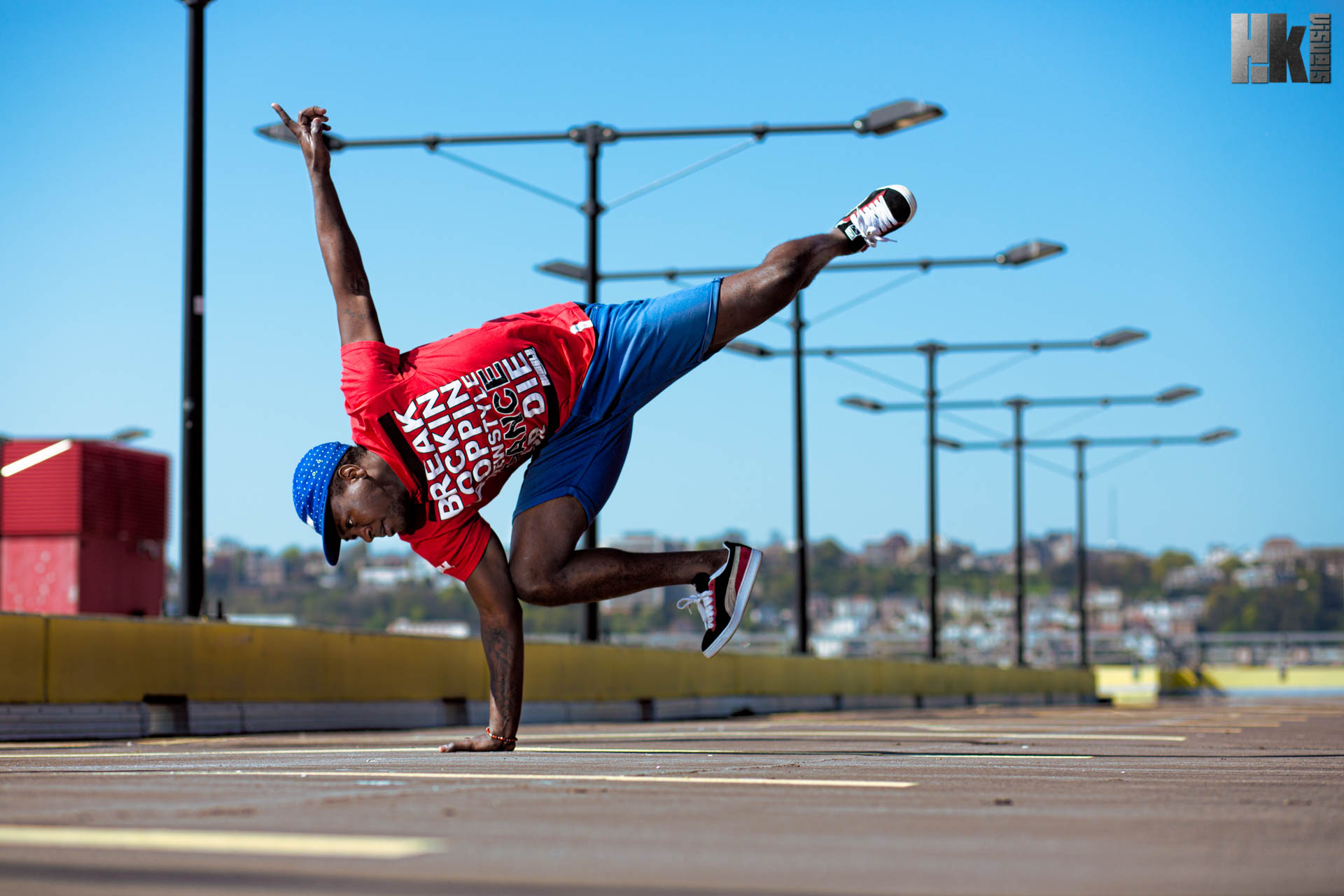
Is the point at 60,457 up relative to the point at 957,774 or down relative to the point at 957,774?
up

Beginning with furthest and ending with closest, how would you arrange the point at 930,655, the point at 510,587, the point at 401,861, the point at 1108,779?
the point at 930,655 → the point at 510,587 → the point at 1108,779 → the point at 401,861

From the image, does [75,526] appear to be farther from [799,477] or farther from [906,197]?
[906,197]

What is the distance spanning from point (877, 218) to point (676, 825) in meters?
3.77

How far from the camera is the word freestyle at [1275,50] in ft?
47.2

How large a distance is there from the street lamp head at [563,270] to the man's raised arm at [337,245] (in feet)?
46.9

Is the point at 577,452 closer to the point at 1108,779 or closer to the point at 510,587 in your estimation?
the point at 510,587

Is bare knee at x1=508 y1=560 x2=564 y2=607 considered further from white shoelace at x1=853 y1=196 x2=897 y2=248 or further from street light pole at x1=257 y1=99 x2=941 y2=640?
street light pole at x1=257 y1=99 x2=941 y2=640

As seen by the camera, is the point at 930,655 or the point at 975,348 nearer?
the point at 975,348

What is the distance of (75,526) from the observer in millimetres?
38125

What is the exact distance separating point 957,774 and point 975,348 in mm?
29638

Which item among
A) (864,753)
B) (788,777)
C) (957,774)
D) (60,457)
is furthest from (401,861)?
(60,457)

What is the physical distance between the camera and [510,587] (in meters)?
6.25

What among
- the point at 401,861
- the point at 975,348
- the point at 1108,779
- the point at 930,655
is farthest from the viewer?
the point at 930,655

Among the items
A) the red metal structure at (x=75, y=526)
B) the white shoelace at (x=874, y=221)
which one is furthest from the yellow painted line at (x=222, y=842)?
the red metal structure at (x=75, y=526)
